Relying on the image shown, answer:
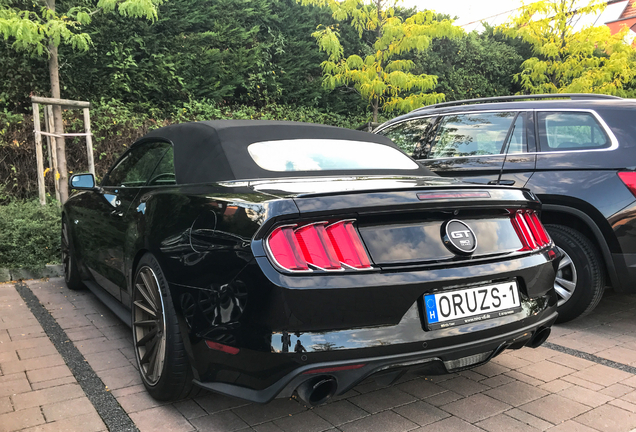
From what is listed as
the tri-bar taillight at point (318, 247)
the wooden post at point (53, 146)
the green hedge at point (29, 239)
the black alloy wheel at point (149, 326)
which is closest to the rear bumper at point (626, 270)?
the tri-bar taillight at point (318, 247)

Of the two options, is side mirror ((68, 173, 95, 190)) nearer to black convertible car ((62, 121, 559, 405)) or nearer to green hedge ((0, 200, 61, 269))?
black convertible car ((62, 121, 559, 405))

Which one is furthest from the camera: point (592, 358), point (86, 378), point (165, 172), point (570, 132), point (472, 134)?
point (472, 134)

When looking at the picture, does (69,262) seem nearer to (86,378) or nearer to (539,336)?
(86,378)

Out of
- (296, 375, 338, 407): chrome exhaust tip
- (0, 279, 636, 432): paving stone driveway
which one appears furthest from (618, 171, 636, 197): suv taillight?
(296, 375, 338, 407): chrome exhaust tip

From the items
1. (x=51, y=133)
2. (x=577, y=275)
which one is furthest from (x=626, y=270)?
(x=51, y=133)

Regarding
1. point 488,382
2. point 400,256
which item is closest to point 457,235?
point 400,256

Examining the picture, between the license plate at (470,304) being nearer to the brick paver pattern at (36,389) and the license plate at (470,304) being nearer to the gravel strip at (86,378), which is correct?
the gravel strip at (86,378)

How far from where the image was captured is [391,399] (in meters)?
2.96

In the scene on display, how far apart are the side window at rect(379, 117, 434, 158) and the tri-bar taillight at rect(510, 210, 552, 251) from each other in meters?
2.72

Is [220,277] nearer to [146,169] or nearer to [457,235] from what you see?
[457,235]

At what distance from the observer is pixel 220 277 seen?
2334 millimetres

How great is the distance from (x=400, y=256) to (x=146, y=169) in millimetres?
2174

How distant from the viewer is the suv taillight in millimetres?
3949

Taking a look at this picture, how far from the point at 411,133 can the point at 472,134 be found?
0.82m
